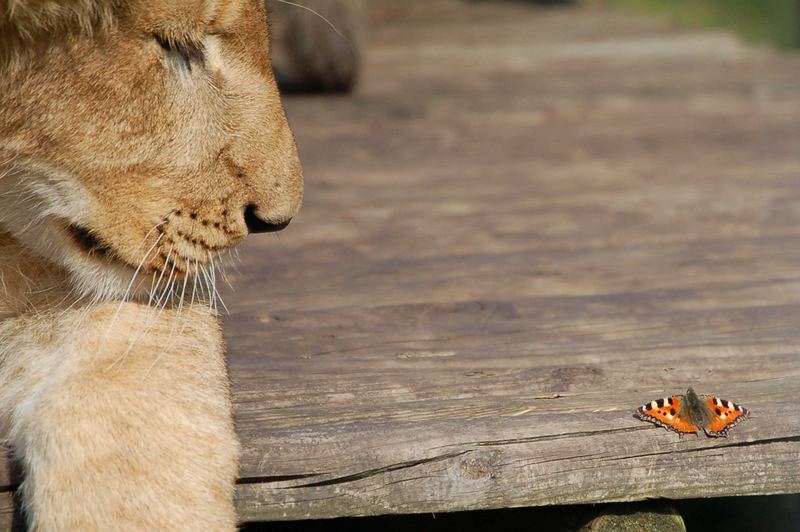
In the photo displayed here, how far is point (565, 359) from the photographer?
7.07ft

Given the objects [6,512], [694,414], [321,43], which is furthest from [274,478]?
[321,43]

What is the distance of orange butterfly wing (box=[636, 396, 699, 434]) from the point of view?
182 cm

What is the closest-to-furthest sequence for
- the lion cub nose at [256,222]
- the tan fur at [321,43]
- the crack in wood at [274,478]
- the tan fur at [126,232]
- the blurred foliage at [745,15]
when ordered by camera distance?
the tan fur at [126,232]
the crack in wood at [274,478]
the lion cub nose at [256,222]
the tan fur at [321,43]
the blurred foliage at [745,15]

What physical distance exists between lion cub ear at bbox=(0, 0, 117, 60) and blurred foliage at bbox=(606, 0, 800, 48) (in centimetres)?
803

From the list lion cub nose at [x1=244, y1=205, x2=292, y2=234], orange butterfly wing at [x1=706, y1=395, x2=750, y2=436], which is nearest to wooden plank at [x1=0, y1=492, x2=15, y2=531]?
lion cub nose at [x1=244, y1=205, x2=292, y2=234]

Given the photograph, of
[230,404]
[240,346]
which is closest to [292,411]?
[230,404]

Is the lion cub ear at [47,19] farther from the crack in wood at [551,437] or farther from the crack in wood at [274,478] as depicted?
the crack in wood at [551,437]

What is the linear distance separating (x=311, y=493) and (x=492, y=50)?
4623 millimetres

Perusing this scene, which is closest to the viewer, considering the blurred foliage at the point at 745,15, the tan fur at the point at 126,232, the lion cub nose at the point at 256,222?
the tan fur at the point at 126,232

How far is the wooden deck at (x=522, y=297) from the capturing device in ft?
5.92

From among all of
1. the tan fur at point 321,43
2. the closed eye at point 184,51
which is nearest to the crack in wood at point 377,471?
the closed eye at point 184,51

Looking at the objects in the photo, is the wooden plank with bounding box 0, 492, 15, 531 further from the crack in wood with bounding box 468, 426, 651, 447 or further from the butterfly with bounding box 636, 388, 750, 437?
the butterfly with bounding box 636, 388, 750, 437

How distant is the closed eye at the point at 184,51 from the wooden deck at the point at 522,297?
60cm

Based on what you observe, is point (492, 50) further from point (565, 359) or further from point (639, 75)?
point (565, 359)
